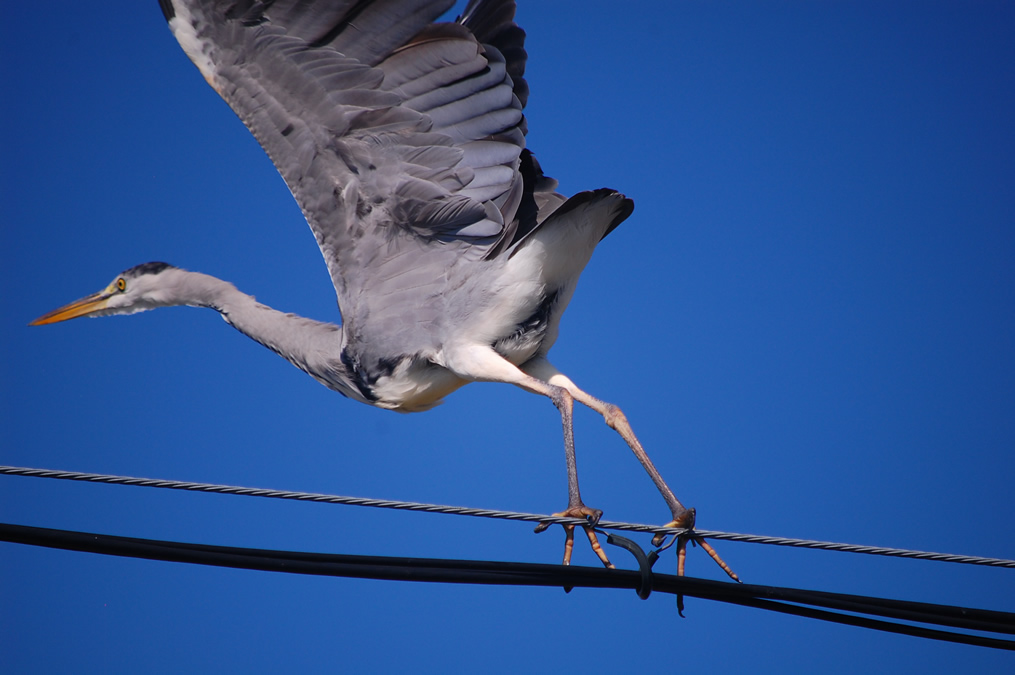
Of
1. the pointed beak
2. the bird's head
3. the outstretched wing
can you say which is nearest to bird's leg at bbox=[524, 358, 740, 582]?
the outstretched wing

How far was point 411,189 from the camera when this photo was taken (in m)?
3.03

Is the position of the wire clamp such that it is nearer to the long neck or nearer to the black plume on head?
the long neck

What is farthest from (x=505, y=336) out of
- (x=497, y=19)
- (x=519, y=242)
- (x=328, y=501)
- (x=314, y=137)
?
(x=497, y=19)

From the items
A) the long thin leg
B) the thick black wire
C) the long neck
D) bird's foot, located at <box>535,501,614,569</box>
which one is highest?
the long neck

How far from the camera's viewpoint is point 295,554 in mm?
1761

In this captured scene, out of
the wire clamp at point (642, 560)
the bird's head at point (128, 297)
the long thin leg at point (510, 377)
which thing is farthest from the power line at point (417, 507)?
the bird's head at point (128, 297)

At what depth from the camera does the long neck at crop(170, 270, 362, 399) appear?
3.37 m

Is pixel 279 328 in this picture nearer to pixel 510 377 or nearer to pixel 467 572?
pixel 510 377

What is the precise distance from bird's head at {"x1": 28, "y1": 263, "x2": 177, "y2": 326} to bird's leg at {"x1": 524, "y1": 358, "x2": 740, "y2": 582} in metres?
1.88

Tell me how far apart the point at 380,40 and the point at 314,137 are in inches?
17.0

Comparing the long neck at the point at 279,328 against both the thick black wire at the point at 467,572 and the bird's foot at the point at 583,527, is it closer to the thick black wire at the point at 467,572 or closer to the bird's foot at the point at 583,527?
the bird's foot at the point at 583,527

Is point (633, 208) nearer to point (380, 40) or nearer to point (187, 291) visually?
point (380, 40)

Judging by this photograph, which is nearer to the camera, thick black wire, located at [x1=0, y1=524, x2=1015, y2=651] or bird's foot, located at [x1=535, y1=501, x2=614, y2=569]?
thick black wire, located at [x1=0, y1=524, x2=1015, y2=651]

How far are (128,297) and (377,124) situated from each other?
6.00 ft
